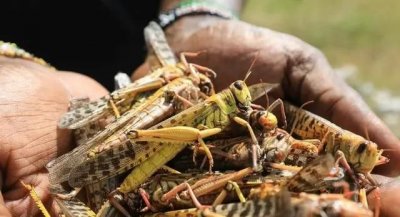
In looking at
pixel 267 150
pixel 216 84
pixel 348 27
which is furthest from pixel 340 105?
pixel 348 27

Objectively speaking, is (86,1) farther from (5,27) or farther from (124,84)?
(124,84)

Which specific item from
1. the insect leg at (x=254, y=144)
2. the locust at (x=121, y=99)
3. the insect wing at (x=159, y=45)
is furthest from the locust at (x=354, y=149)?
the insect wing at (x=159, y=45)

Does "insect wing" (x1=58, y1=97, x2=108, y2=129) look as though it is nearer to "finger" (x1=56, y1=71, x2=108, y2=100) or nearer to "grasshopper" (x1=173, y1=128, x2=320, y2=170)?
"finger" (x1=56, y1=71, x2=108, y2=100)

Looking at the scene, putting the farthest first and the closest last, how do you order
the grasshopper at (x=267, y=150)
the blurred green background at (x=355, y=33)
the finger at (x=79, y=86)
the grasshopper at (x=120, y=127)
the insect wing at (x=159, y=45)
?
the blurred green background at (x=355, y=33)
the insect wing at (x=159, y=45)
the finger at (x=79, y=86)
the grasshopper at (x=120, y=127)
the grasshopper at (x=267, y=150)

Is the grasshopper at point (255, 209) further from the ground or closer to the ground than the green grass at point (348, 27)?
closer to the ground

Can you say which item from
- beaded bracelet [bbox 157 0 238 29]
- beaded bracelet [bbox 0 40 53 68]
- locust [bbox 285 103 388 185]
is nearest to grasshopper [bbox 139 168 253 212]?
locust [bbox 285 103 388 185]

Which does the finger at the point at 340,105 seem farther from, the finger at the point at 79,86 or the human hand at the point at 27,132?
the human hand at the point at 27,132

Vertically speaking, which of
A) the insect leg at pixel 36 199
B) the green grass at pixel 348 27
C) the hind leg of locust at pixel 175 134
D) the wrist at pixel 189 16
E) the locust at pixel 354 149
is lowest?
the insect leg at pixel 36 199

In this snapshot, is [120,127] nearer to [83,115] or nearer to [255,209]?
[83,115]
